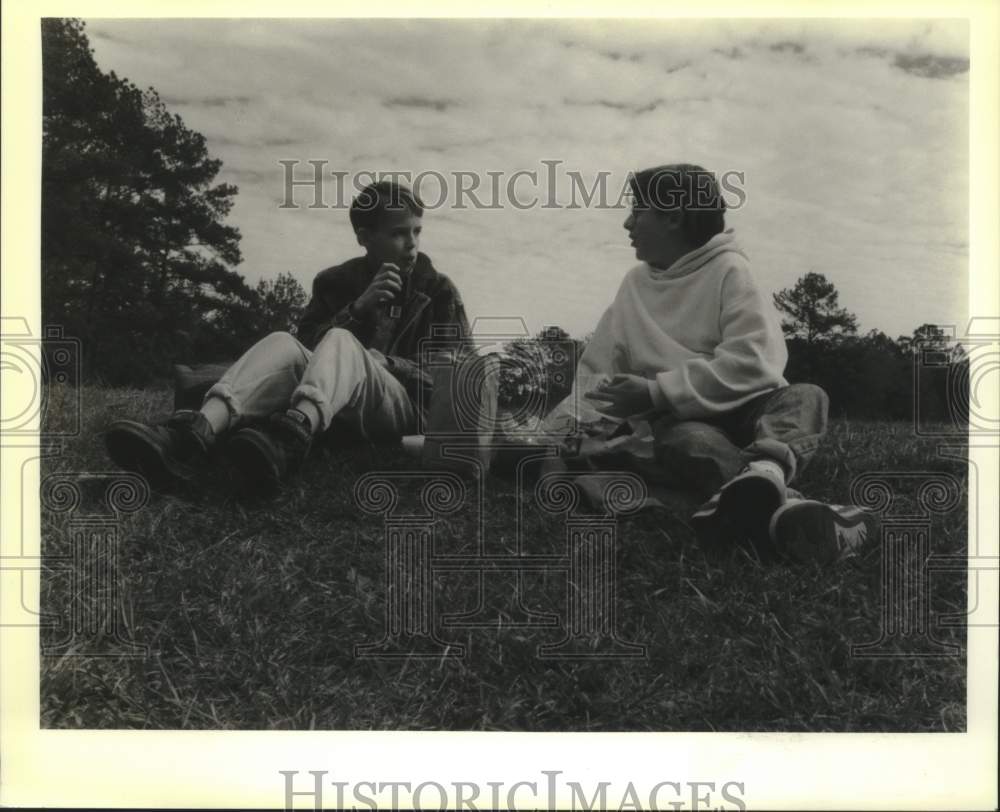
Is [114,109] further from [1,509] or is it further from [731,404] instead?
[731,404]

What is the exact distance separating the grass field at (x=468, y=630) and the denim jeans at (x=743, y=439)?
0.42ft

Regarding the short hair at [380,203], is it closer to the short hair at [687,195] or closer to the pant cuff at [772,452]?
the short hair at [687,195]

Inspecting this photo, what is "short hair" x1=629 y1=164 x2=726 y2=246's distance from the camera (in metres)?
3.70

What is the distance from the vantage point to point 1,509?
12.6 ft

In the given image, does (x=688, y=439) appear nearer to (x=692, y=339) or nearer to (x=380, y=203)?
(x=692, y=339)

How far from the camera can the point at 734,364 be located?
362 cm

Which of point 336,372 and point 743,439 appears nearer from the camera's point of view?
point 743,439

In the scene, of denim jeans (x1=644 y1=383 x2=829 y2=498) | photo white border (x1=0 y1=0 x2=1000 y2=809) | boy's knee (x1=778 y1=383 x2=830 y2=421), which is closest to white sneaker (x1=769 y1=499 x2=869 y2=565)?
denim jeans (x1=644 y1=383 x2=829 y2=498)

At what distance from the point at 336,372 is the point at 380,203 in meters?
0.73

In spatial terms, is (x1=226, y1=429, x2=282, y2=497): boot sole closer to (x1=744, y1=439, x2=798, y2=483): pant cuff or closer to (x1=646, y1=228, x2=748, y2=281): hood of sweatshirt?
(x1=646, y1=228, x2=748, y2=281): hood of sweatshirt

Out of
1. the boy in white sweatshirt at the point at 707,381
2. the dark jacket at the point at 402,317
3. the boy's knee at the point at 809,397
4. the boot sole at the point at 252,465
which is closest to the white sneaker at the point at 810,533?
the boy in white sweatshirt at the point at 707,381

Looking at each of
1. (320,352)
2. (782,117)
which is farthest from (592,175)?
(320,352)

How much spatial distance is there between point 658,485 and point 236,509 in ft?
5.70

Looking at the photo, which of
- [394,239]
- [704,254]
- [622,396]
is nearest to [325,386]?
[394,239]
